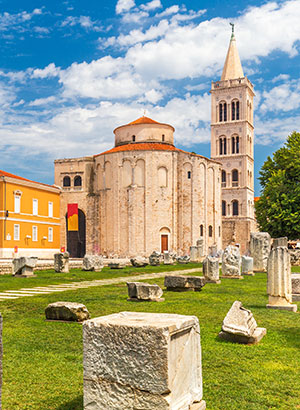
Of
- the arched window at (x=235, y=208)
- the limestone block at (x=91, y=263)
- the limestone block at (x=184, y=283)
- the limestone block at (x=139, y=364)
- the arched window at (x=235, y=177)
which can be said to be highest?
the arched window at (x=235, y=177)

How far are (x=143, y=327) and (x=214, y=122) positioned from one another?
65.2 meters

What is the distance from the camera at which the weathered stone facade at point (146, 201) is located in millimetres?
43000

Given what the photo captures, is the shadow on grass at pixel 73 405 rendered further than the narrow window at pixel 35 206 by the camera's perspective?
No

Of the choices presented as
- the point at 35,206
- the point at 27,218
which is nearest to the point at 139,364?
the point at 27,218

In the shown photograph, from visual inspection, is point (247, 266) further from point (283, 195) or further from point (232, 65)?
point (232, 65)

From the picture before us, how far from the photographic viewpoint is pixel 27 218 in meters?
39.3

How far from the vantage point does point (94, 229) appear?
45.6m

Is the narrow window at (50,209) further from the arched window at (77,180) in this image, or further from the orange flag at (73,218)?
the arched window at (77,180)

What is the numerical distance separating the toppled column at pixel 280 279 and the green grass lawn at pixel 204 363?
0.35 meters

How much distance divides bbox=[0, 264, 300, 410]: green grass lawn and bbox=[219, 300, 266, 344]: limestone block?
12 centimetres

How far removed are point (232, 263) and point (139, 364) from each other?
14.1m

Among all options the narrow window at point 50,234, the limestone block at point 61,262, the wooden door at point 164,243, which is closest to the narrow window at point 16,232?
the narrow window at point 50,234

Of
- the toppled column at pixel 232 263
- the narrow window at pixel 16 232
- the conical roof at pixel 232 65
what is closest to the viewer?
the toppled column at pixel 232 263

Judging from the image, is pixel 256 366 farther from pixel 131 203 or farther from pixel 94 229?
pixel 94 229
